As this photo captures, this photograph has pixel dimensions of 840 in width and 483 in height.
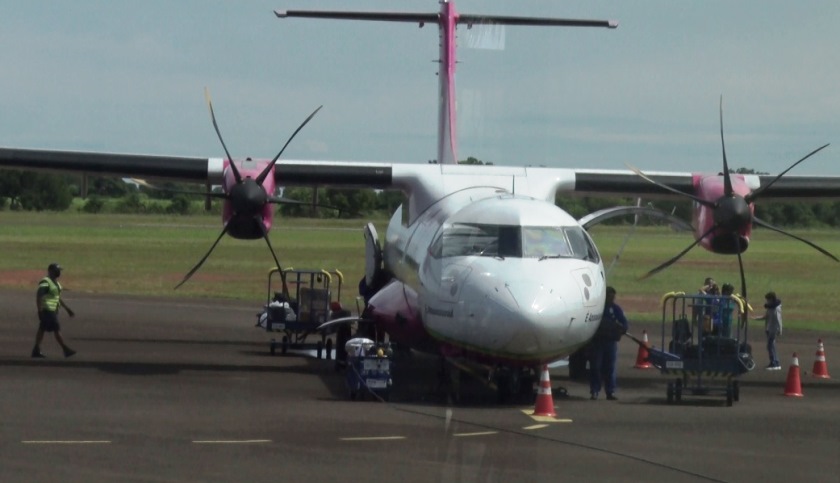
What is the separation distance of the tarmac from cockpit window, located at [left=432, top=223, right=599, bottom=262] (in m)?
1.81

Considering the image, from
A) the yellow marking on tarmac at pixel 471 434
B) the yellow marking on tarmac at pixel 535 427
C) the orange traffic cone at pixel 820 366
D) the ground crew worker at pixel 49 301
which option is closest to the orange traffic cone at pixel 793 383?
the orange traffic cone at pixel 820 366

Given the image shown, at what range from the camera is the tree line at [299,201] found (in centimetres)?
2198

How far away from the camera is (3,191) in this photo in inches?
2970

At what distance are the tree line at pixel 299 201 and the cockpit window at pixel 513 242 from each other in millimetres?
3151

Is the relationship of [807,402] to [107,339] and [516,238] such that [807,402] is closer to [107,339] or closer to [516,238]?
[516,238]

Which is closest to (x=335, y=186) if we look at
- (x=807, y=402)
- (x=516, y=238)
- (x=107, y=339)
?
(x=107, y=339)

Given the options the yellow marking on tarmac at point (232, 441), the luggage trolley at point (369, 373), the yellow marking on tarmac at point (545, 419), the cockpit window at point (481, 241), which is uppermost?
the cockpit window at point (481, 241)

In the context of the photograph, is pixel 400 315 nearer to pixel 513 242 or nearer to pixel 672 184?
pixel 513 242

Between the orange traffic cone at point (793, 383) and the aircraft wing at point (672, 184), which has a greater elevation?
the aircraft wing at point (672, 184)

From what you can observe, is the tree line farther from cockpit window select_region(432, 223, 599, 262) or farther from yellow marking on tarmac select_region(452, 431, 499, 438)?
yellow marking on tarmac select_region(452, 431, 499, 438)

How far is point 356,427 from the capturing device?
40.0 feet

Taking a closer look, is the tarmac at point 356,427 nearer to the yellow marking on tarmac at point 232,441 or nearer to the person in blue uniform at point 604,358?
the yellow marking on tarmac at point 232,441

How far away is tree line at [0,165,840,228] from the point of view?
22.0 m

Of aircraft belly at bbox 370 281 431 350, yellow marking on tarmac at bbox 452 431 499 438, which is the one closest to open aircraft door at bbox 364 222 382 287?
aircraft belly at bbox 370 281 431 350
